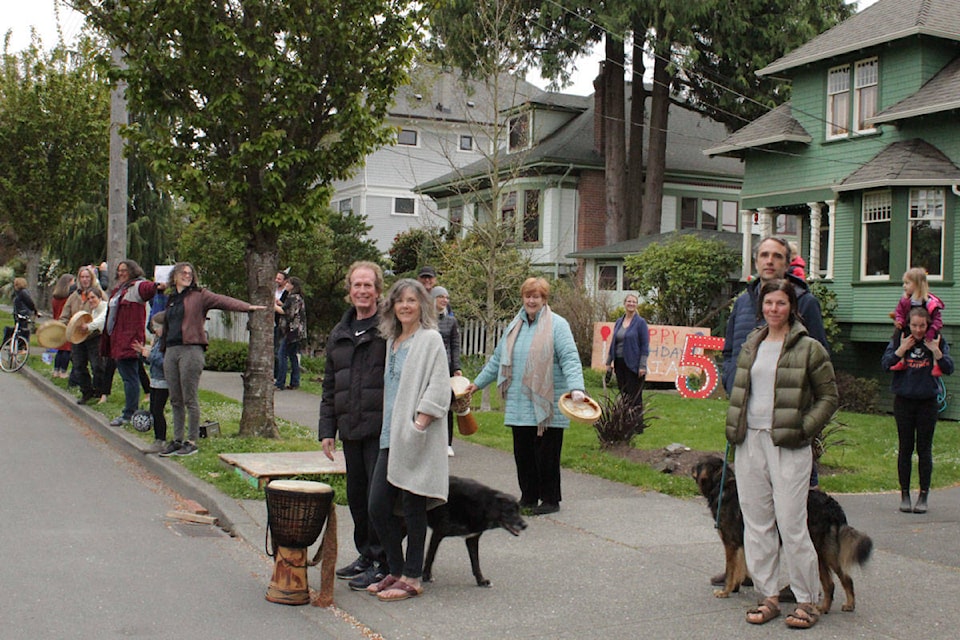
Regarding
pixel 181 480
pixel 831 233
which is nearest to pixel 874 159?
pixel 831 233

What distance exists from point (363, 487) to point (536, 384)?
2.42 m

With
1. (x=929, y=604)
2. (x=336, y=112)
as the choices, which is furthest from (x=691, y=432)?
(x=929, y=604)

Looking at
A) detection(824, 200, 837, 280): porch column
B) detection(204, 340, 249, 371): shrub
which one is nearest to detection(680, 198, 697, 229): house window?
detection(824, 200, 837, 280): porch column

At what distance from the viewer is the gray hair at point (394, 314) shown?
613cm

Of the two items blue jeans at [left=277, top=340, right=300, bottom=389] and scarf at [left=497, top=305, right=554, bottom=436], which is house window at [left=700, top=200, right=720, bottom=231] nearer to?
blue jeans at [left=277, top=340, right=300, bottom=389]

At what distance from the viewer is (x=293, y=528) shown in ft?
19.9

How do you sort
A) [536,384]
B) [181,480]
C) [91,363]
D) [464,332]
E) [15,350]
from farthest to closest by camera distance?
1. [464,332]
2. [15,350]
3. [91,363]
4. [181,480]
5. [536,384]

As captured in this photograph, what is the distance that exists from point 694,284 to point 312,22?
17.3 metres

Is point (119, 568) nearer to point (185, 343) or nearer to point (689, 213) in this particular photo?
point (185, 343)

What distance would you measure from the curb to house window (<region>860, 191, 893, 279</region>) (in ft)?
52.7

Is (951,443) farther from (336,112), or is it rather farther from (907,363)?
(336,112)

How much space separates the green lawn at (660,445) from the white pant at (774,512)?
3.79 meters

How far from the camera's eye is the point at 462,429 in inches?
292

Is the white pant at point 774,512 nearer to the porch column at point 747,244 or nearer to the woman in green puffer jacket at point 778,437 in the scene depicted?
the woman in green puffer jacket at point 778,437
